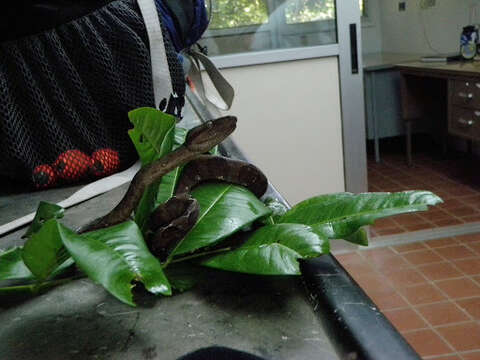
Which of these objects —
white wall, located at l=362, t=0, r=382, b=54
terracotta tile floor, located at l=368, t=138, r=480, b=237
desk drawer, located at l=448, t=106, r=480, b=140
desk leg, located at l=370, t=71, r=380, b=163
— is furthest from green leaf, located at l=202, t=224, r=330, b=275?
white wall, located at l=362, t=0, r=382, b=54

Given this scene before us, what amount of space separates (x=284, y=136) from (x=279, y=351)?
8.94 feet

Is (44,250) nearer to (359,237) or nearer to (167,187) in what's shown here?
(167,187)

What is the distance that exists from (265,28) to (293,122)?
540mm

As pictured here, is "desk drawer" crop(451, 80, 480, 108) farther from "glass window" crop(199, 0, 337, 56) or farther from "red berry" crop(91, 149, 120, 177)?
"red berry" crop(91, 149, 120, 177)

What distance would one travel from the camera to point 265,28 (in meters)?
3.05

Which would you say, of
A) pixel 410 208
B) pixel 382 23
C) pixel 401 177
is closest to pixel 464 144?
pixel 401 177

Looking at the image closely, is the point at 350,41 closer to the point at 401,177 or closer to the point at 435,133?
the point at 401,177

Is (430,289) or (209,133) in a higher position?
(209,133)

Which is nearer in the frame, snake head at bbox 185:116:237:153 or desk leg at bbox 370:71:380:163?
snake head at bbox 185:116:237:153

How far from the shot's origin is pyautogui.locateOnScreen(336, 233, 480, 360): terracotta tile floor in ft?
7.20

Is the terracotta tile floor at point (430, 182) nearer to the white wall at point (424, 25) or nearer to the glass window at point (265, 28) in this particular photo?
the white wall at point (424, 25)

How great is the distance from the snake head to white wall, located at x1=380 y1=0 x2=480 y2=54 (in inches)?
191

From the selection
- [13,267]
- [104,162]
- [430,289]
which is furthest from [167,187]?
[430,289]

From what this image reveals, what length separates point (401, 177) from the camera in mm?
4508
